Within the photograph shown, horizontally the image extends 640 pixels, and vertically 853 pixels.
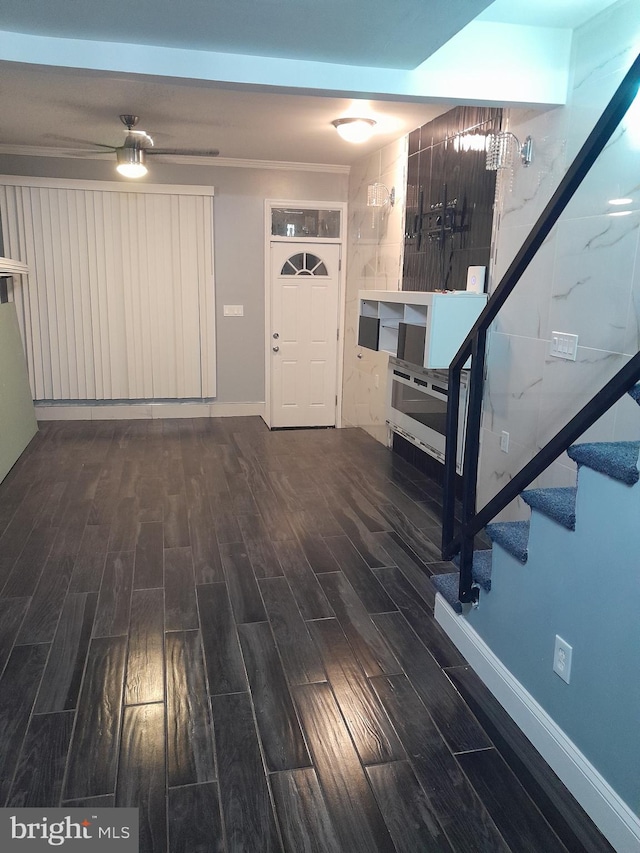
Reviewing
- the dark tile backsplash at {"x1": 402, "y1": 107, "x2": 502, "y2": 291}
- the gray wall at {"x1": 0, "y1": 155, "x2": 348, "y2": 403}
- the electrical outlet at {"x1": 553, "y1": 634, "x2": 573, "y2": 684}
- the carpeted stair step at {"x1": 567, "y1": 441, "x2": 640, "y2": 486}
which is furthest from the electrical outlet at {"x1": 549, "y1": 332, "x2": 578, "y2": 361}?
the gray wall at {"x1": 0, "y1": 155, "x2": 348, "y2": 403}

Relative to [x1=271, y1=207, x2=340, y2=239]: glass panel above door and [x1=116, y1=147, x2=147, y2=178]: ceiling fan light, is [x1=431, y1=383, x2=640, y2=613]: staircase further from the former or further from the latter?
[x1=271, y1=207, x2=340, y2=239]: glass panel above door

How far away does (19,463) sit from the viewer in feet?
17.0

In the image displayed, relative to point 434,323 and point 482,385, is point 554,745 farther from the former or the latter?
point 434,323

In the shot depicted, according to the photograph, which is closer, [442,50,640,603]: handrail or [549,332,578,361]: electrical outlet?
[442,50,640,603]: handrail

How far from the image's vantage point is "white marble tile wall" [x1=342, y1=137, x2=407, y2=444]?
17.9 ft

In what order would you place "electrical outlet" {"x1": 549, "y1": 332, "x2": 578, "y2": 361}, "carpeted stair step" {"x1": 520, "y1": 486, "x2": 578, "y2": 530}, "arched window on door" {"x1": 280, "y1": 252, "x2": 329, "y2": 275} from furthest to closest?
"arched window on door" {"x1": 280, "y1": 252, "x2": 329, "y2": 275}
"electrical outlet" {"x1": 549, "y1": 332, "x2": 578, "y2": 361}
"carpeted stair step" {"x1": 520, "y1": 486, "x2": 578, "y2": 530}

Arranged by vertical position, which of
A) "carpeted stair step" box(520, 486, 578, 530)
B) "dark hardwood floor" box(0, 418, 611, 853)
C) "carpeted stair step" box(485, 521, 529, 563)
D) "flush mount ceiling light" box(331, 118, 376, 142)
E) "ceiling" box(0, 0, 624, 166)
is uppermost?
"flush mount ceiling light" box(331, 118, 376, 142)

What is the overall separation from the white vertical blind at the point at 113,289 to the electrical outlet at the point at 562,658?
548 centimetres

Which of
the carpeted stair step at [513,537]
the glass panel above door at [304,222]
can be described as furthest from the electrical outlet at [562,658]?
the glass panel above door at [304,222]

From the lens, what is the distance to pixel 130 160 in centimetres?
507

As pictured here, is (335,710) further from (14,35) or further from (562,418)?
(14,35)

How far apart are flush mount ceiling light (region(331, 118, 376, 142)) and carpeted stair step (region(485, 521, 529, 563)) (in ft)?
11.0

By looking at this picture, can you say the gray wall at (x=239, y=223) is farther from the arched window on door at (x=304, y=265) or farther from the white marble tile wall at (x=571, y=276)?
the white marble tile wall at (x=571, y=276)

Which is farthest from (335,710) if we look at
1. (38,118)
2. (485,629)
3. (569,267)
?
(38,118)
